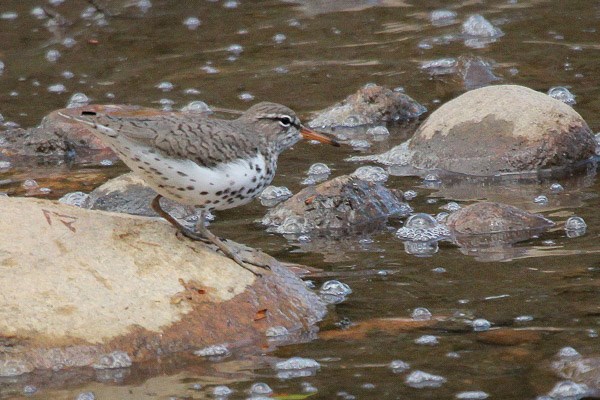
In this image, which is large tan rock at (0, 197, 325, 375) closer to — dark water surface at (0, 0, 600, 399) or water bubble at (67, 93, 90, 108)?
dark water surface at (0, 0, 600, 399)

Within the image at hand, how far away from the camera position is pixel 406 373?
5.36 m

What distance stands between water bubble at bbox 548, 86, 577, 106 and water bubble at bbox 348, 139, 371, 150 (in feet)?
6.43

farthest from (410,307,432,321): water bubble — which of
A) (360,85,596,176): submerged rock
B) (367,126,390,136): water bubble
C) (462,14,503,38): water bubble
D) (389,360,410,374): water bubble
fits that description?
(462,14,503,38): water bubble

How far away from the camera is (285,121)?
22.4ft

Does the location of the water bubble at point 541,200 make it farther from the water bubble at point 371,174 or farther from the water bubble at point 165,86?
the water bubble at point 165,86

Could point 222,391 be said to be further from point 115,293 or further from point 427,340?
point 427,340

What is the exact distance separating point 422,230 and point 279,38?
6.47m

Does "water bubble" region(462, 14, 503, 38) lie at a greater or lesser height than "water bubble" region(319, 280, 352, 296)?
lesser

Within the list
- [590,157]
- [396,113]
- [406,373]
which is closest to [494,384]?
[406,373]

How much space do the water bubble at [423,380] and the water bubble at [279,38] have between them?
8.68 m

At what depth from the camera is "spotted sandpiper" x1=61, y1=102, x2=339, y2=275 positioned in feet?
18.7

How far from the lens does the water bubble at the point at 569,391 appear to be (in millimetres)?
4988

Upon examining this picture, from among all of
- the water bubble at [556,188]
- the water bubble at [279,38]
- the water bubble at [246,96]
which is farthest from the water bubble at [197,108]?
the water bubble at [556,188]

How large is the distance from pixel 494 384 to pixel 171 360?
1.64 metres
